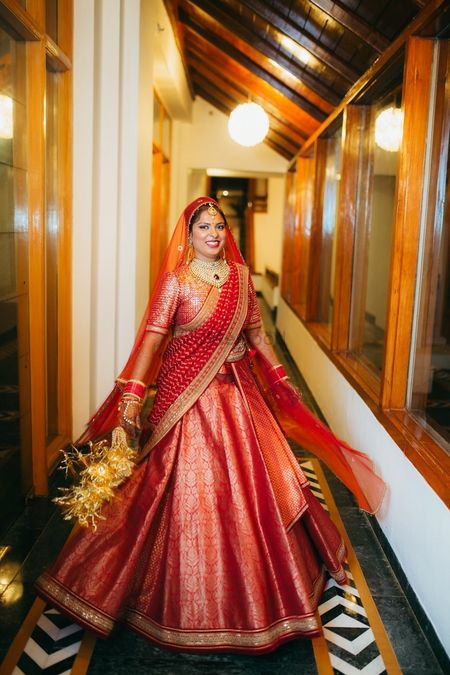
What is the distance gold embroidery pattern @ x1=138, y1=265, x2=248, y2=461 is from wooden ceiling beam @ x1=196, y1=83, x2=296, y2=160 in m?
6.27

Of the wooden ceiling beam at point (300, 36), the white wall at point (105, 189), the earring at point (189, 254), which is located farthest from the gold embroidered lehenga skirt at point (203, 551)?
the wooden ceiling beam at point (300, 36)

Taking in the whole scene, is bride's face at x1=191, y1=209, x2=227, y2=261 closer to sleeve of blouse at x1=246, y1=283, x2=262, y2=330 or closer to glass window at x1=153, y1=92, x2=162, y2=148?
sleeve of blouse at x1=246, y1=283, x2=262, y2=330

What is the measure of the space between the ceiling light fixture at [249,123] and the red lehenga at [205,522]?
4.28 m

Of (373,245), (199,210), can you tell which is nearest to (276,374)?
(199,210)

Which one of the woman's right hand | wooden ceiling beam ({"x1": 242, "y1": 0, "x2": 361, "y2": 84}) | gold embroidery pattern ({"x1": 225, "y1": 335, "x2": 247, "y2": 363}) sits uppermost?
wooden ceiling beam ({"x1": 242, "y1": 0, "x2": 361, "y2": 84})

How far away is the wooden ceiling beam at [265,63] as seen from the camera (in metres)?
5.35

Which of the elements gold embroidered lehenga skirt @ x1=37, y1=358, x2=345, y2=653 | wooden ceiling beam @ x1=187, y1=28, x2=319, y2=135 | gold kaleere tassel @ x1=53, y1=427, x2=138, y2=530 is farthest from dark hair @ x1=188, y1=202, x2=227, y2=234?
wooden ceiling beam @ x1=187, y1=28, x2=319, y2=135

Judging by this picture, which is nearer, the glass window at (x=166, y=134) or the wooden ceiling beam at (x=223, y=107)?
the glass window at (x=166, y=134)

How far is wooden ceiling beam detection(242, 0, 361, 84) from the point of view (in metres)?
4.14

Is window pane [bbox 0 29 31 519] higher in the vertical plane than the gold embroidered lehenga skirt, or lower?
higher

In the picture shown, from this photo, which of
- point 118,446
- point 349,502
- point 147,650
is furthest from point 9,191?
point 349,502

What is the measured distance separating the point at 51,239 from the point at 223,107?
6.06 meters

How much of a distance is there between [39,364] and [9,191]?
859mm

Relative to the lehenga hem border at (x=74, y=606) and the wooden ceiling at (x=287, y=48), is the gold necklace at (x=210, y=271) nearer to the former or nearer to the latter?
the lehenga hem border at (x=74, y=606)
